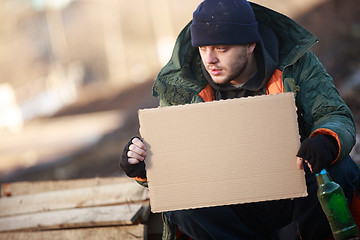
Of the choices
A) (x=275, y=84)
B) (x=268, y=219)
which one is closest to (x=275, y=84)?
(x=275, y=84)

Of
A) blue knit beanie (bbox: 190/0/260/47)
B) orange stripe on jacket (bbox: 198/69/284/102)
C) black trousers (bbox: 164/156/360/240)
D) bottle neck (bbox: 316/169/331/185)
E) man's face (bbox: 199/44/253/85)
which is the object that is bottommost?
black trousers (bbox: 164/156/360/240)

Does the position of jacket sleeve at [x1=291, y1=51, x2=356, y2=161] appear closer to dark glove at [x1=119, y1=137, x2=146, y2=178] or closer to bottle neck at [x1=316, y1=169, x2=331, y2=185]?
bottle neck at [x1=316, y1=169, x2=331, y2=185]

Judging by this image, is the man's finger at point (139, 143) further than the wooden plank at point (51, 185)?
No

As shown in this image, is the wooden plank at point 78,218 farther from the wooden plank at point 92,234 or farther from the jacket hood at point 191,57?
the jacket hood at point 191,57

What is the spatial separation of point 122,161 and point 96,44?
129ft

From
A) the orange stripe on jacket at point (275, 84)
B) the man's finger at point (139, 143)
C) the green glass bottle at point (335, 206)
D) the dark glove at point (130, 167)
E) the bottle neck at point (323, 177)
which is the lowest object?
the green glass bottle at point (335, 206)

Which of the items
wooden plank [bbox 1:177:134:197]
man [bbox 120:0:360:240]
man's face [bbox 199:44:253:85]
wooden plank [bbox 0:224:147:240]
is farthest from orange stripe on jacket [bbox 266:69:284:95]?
wooden plank [bbox 1:177:134:197]

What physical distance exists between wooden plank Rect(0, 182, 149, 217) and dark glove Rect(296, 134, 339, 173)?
1525 mm

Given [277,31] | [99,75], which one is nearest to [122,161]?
[277,31]

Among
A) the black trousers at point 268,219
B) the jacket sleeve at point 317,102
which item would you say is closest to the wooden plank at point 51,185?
the black trousers at point 268,219

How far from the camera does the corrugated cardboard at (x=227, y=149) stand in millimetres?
2207

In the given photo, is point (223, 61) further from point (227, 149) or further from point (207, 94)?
point (227, 149)

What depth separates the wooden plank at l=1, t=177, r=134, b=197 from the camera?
381cm

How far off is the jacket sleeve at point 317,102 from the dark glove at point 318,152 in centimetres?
11
